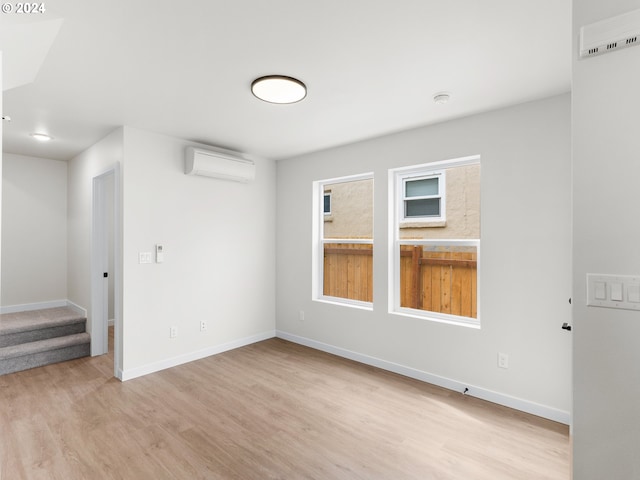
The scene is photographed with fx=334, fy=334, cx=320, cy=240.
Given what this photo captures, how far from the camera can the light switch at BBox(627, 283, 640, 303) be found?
1138 mm

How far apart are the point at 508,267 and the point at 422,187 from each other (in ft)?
3.84

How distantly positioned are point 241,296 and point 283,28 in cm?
331

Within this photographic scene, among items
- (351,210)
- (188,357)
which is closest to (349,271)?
(351,210)

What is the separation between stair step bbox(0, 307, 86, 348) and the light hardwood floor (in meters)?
0.53

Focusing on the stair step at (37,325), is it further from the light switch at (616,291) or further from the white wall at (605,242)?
the light switch at (616,291)

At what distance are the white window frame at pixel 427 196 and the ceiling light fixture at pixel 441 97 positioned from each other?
2.83 ft

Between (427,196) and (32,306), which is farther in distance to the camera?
(32,306)

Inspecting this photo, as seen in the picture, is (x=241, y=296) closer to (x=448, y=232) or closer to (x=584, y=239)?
(x=448, y=232)

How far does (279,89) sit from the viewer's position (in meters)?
2.42

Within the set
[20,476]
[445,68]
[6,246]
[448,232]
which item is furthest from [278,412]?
[6,246]

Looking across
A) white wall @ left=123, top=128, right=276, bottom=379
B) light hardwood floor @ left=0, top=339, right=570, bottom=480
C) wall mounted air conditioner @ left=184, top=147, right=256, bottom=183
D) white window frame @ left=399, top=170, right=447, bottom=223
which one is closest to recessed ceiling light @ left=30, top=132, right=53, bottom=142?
white wall @ left=123, top=128, right=276, bottom=379

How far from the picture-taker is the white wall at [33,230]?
14.9 ft

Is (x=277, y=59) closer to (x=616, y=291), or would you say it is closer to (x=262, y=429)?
(x=616, y=291)

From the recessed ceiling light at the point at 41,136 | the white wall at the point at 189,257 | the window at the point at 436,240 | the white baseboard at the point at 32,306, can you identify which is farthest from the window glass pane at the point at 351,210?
the white baseboard at the point at 32,306
